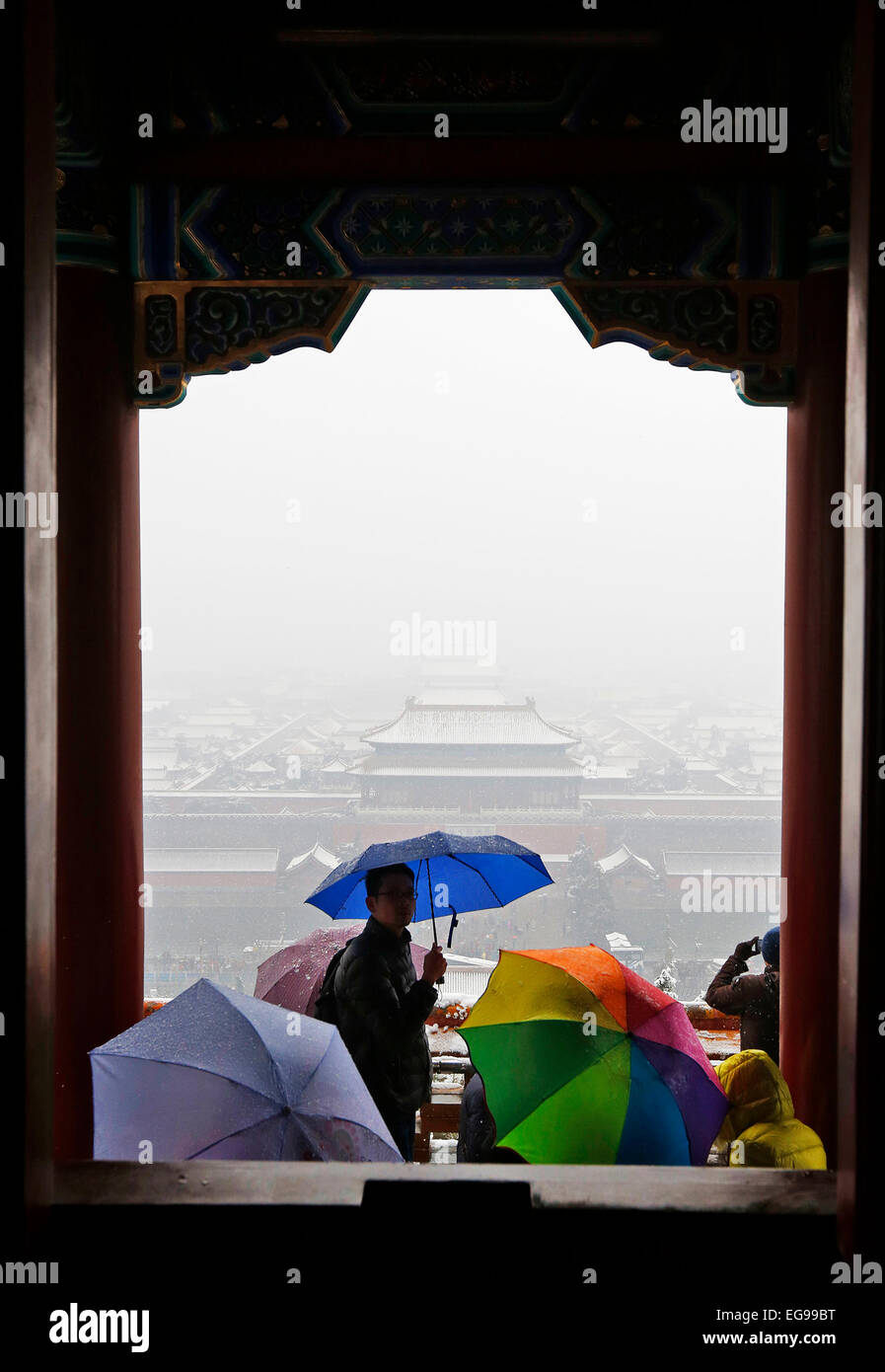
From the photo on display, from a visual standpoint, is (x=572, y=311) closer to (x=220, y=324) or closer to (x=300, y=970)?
(x=220, y=324)

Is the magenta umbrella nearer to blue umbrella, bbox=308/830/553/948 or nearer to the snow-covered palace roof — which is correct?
blue umbrella, bbox=308/830/553/948

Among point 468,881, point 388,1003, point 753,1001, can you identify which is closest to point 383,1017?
point 388,1003

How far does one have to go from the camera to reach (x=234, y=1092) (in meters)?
2.05

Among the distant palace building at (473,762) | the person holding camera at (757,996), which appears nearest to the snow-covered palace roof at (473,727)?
the distant palace building at (473,762)

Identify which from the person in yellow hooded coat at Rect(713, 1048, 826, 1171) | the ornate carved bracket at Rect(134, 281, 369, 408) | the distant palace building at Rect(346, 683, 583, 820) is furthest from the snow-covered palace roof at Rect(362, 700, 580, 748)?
the person in yellow hooded coat at Rect(713, 1048, 826, 1171)

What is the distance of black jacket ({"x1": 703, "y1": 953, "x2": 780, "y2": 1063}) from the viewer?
3117 millimetres

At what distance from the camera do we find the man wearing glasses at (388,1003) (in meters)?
→ 2.51

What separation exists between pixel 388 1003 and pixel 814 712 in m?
1.39

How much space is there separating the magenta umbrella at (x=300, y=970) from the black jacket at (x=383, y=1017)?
41cm

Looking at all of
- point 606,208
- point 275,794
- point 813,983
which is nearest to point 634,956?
point 813,983
